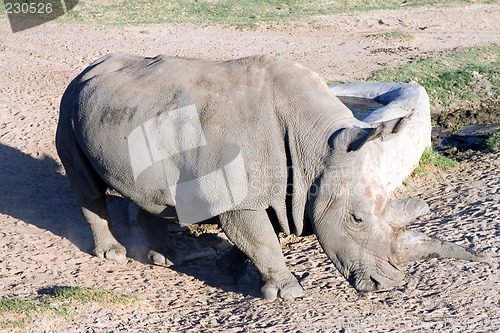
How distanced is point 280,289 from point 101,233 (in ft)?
5.72

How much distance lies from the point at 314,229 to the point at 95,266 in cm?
195

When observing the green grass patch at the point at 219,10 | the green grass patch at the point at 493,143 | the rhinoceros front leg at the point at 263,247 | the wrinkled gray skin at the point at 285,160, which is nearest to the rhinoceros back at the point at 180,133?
the wrinkled gray skin at the point at 285,160

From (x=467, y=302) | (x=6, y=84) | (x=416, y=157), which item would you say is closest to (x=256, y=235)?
(x=467, y=302)

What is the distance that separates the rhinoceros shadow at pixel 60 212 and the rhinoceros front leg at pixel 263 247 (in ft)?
1.06

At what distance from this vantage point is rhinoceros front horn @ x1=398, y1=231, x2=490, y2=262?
590cm

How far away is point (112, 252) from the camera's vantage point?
7281 mm

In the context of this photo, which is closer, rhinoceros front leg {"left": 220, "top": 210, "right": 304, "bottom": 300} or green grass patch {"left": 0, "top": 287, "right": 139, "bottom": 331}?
green grass patch {"left": 0, "top": 287, "right": 139, "bottom": 331}

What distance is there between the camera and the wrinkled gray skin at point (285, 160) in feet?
19.7

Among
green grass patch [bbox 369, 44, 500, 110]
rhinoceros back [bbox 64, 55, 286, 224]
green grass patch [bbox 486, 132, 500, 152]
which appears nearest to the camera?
rhinoceros back [bbox 64, 55, 286, 224]

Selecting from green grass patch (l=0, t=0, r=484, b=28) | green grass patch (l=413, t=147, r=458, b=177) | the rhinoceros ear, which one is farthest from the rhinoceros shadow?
green grass patch (l=0, t=0, r=484, b=28)

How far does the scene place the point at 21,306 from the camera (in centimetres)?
598

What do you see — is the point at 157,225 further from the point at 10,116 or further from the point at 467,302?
the point at 10,116

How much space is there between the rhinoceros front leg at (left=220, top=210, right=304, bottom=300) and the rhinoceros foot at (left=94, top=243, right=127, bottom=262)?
1328 mm

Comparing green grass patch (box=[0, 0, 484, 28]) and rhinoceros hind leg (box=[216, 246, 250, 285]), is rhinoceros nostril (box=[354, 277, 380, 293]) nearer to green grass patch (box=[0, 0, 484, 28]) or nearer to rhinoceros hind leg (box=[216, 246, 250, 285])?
rhinoceros hind leg (box=[216, 246, 250, 285])
